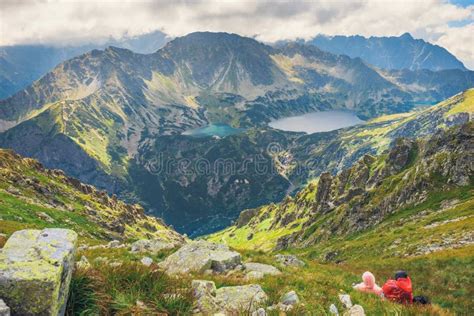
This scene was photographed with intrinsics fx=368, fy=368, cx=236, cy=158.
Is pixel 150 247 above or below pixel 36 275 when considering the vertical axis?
below

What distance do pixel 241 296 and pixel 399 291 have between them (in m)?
8.47

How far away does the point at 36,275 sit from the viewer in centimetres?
810

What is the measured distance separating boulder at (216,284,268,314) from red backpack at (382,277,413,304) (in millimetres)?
7151

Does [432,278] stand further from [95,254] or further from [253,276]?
[95,254]

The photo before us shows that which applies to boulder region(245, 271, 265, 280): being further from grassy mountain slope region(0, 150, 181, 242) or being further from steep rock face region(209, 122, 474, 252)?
steep rock face region(209, 122, 474, 252)

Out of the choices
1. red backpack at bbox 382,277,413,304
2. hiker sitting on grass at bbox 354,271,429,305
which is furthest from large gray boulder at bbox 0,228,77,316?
red backpack at bbox 382,277,413,304

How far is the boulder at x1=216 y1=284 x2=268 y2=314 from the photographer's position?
12500mm

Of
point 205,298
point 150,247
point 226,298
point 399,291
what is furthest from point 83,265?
point 150,247

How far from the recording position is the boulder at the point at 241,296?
492 inches

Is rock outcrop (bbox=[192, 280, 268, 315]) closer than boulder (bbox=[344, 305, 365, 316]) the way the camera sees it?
Yes

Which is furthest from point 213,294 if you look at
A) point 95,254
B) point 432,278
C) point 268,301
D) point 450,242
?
point 450,242

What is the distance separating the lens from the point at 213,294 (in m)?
13.2

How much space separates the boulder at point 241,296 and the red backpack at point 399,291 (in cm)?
715

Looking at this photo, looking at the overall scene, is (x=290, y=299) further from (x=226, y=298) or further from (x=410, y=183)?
(x=410, y=183)
